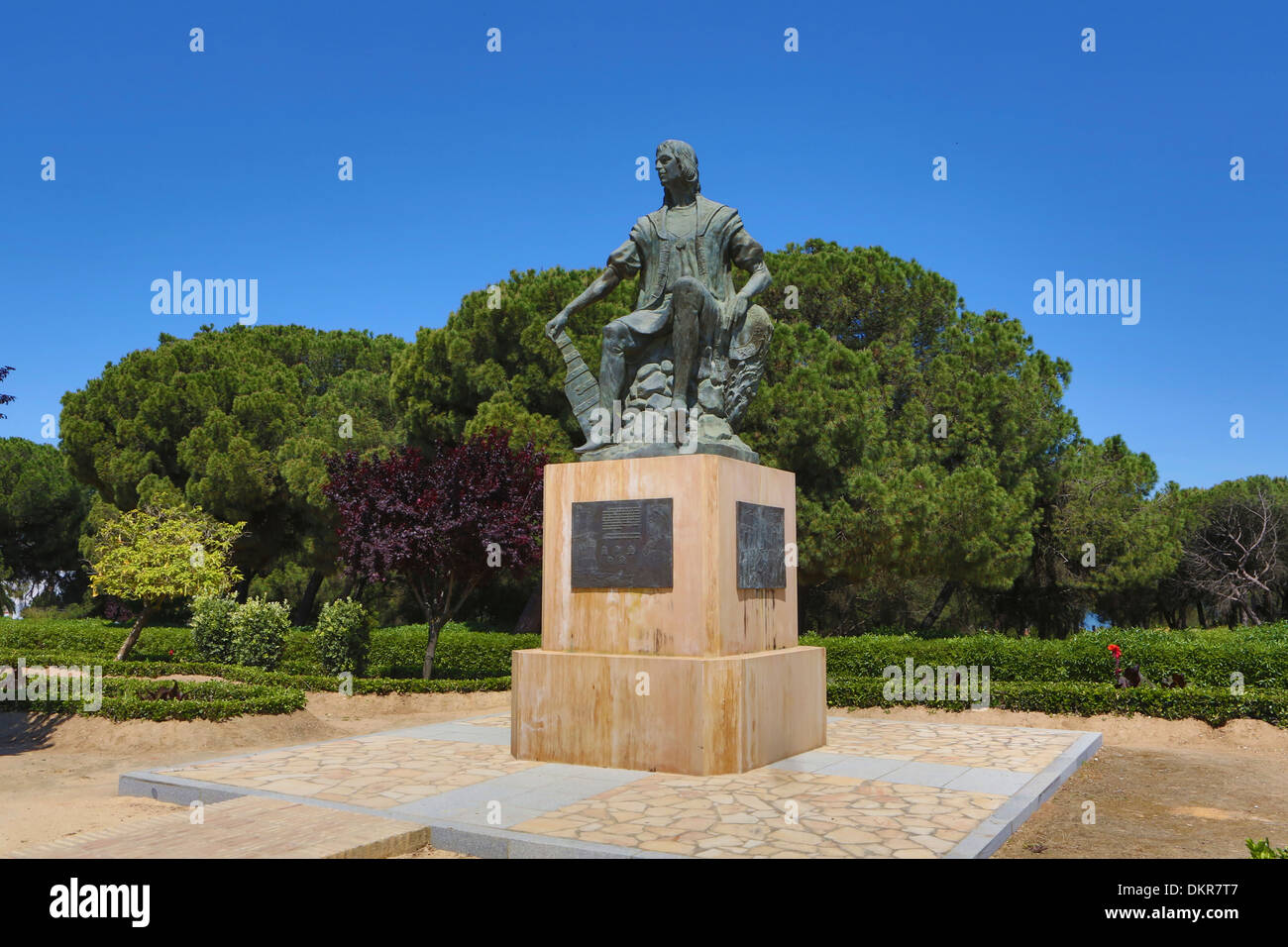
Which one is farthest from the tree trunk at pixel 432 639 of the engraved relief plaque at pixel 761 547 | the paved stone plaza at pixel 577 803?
the engraved relief plaque at pixel 761 547

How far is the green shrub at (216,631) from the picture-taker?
680 inches

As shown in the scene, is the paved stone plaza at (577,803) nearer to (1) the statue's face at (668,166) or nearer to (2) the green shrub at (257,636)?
(1) the statue's face at (668,166)

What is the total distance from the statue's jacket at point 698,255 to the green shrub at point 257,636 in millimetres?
11313

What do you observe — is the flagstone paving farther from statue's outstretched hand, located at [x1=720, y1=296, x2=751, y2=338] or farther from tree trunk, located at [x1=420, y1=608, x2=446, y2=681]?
tree trunk, located at [x1=420, y1=608, x2=446, y2=681]

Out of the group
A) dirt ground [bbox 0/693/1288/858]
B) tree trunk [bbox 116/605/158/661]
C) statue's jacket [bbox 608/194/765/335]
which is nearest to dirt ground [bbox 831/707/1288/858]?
dirt ground [bbox 0/693/1288/858]

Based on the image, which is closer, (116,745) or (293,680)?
(116,745)

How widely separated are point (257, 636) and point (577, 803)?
1245 cm

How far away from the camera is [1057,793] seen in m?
7.72

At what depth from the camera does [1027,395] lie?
2180cm

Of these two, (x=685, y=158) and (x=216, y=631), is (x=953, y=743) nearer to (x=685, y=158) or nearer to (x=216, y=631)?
(x=685, y=158)

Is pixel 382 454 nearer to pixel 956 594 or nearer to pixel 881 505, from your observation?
pixel 881 505

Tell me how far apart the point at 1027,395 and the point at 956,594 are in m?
9.55

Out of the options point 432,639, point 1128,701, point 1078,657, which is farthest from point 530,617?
point 1128,701

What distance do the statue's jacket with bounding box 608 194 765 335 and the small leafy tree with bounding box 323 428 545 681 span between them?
7242mm
